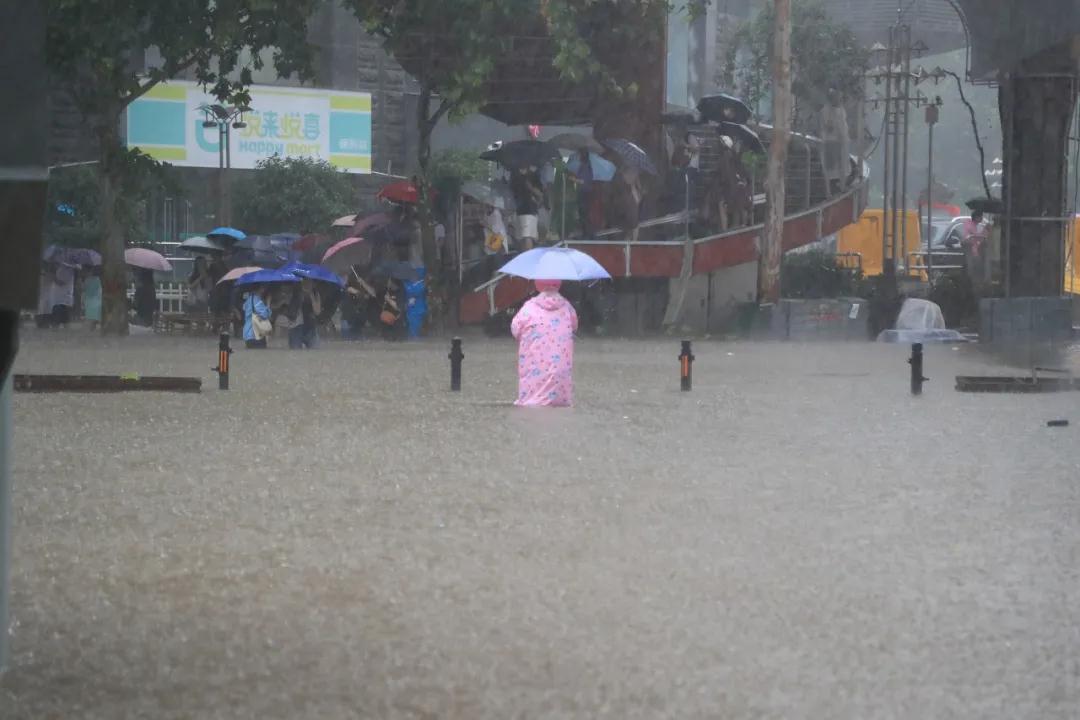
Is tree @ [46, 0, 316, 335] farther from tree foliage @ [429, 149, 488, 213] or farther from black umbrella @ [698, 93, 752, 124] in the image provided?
tree foliage @ [429, 149, 488, 213]

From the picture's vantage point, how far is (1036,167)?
29875 millimetres

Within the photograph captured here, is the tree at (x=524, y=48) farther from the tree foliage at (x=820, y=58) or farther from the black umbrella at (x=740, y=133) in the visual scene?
the tree foliage at (x=820, y=58)

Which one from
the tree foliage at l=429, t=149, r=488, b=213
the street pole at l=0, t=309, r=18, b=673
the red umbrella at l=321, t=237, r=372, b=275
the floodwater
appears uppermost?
the tree foliage at l=429, t=149, r=488, b=213

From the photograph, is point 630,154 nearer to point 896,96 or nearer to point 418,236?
point 418,236

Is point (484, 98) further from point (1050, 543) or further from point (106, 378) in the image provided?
point (1050, 543)

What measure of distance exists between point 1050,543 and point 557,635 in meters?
3.41

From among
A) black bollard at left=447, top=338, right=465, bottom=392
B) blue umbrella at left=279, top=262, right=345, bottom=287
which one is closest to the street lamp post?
blue umbrella at left=279, top=262, right=345, bottom=287

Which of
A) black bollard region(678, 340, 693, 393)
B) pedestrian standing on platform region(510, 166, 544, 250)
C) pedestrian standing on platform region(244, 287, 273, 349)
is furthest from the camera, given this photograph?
pedestrian standing on platform region(510, 166, 544, 250)

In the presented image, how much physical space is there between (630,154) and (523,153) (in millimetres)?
2200

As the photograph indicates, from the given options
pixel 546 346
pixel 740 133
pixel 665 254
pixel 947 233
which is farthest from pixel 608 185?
pixel 947 233

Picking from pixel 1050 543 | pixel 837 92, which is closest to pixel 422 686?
pixel 1050 543

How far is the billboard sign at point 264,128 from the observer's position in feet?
152

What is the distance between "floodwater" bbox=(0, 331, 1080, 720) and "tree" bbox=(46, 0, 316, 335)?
44.5 ft

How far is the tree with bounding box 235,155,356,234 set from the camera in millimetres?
43531
